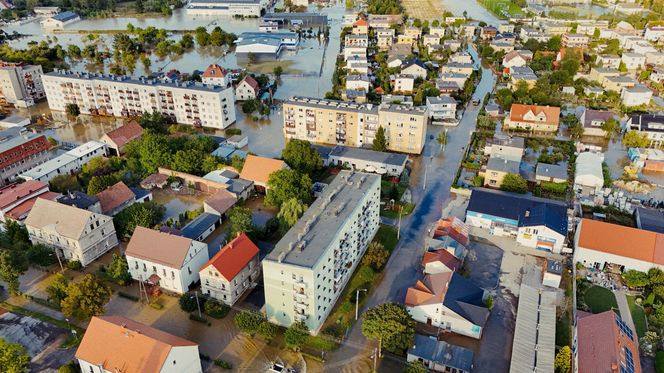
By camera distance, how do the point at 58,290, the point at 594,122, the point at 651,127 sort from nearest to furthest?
the point at 58,290, the point at 651,127, the point at 594,122

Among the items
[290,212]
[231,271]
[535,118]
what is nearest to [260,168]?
[290,212]

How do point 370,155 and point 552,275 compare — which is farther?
point 370,155

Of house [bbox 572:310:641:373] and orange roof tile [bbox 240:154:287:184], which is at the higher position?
orange roof tile [bbox 240:154:287:184]

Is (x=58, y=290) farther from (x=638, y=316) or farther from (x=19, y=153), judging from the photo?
(x=638, y=316)

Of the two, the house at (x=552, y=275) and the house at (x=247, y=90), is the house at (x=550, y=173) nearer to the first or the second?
the house at (x=552, y=275)

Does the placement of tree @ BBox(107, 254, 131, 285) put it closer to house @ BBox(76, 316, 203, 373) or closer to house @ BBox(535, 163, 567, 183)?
house @ BBox(76, 316, 203, 373)

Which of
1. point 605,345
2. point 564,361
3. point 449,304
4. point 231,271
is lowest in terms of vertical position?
point 564,361

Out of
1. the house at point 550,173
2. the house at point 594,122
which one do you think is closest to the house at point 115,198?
the house at point 550,173

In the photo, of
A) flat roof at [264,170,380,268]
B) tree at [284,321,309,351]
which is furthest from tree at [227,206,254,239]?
tree at [284,321,309,351]
